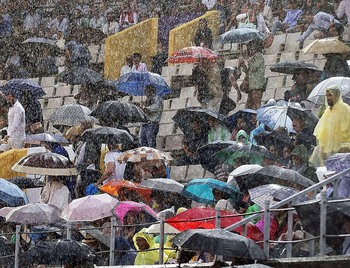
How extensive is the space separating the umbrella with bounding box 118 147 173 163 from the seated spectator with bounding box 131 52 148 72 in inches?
238

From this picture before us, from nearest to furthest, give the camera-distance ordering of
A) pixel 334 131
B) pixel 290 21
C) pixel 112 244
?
pixel 112 244, pixel 334 131, pixel 290 21

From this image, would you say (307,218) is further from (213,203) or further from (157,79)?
(157,79)

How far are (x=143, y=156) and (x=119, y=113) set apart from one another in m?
2.63

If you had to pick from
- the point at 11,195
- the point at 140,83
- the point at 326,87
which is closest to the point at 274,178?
the point at 326,87

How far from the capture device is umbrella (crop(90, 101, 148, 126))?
28312 mm

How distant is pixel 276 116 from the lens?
25.5 m

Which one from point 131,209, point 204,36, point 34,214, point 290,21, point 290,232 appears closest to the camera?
point 290,232

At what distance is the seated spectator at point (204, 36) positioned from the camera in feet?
110

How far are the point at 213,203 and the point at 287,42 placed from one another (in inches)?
363

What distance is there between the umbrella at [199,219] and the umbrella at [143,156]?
379cm

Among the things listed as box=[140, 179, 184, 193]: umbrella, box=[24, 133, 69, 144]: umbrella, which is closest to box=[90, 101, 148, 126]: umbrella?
box=[24, 133, 69, 144]: umbrella

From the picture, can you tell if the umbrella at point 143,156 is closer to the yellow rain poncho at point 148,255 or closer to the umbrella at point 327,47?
the yellow rain poncho at point 148,255

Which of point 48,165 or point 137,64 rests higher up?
point 137,64

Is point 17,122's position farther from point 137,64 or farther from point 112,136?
point 137,64
